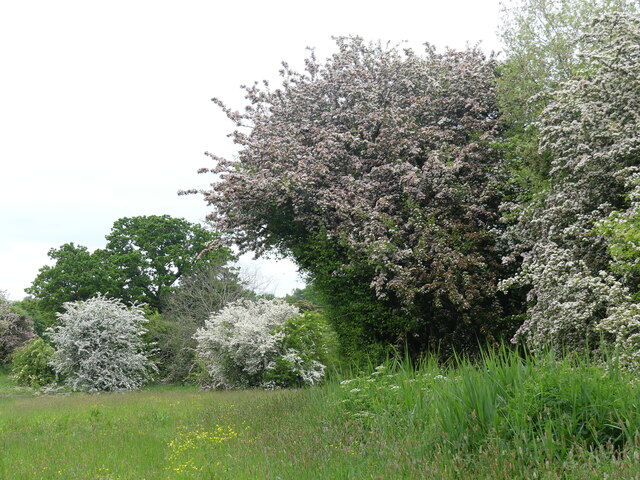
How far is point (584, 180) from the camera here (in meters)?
11.4

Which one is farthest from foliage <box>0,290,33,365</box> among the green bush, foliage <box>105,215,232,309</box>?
the green bush

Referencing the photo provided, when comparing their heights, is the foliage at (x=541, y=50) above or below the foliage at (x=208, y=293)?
above

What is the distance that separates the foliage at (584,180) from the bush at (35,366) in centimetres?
2664

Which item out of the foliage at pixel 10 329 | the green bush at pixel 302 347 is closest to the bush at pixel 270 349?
the green bush at pixel 302 347

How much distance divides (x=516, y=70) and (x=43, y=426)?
13984 millimetres

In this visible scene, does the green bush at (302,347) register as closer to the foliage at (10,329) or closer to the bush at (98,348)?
the bush at (98,348)

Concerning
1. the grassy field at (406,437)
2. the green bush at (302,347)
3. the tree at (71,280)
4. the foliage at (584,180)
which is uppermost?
the tree at (71,280)

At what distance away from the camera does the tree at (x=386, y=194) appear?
45.1 feet

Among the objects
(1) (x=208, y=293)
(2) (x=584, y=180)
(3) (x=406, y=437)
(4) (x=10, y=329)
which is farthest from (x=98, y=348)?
(3) (x=406, y=437)

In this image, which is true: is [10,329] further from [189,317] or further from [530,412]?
[530,412]

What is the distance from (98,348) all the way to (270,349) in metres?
9.95

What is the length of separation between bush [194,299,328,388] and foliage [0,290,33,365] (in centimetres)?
2542

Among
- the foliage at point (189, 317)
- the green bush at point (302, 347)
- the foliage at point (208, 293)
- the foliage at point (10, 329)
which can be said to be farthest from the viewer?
the foliage at point (10, 329)

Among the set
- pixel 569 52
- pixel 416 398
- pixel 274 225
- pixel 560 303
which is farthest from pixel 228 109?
pixel 416 398
